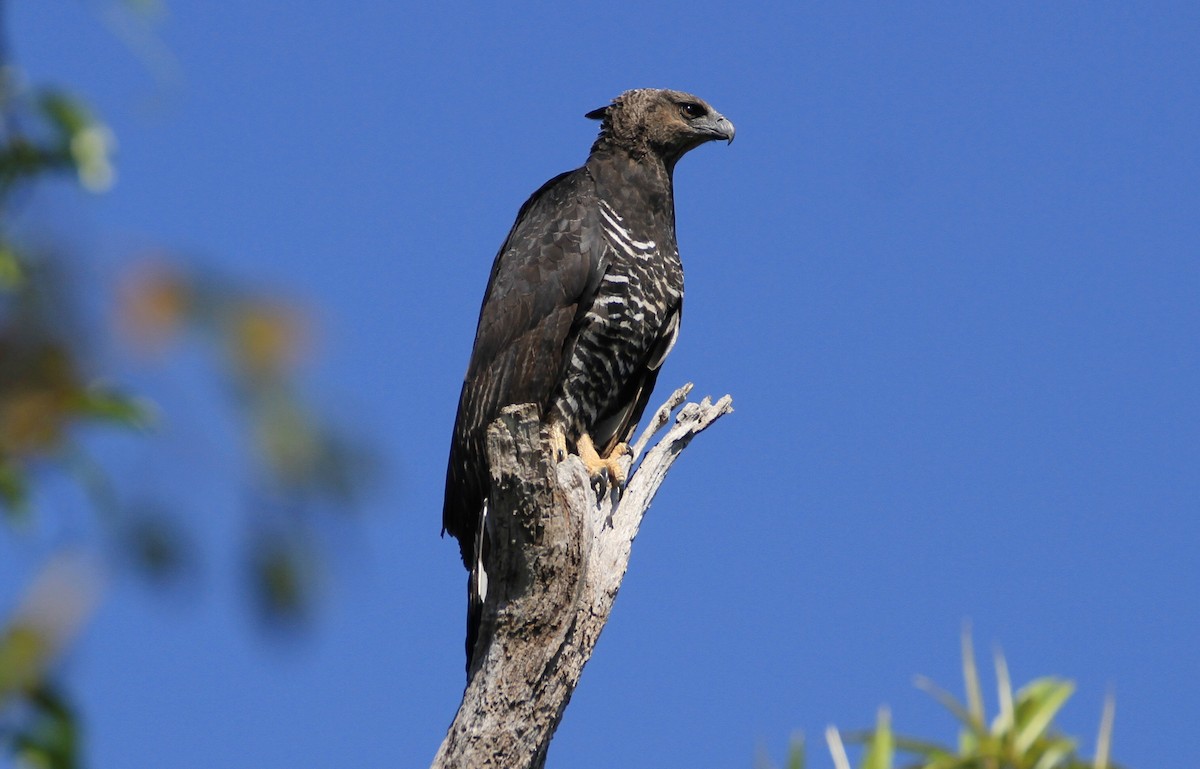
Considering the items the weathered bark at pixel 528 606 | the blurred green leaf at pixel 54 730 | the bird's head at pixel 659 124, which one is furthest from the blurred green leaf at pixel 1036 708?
the bird's head at pixel 659 124

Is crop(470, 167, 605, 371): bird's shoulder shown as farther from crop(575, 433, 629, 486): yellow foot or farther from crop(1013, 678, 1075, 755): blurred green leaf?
crop(1013, 678, 1075, 755): blurred green leaf

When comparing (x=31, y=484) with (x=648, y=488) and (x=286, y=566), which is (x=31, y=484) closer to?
(x=286, y=566)

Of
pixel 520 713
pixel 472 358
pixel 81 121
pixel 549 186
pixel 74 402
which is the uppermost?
pixel 549 186

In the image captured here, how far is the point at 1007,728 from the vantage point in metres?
2.11

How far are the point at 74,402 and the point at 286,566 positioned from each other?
0.19 meters

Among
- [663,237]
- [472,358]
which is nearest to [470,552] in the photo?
[472,358]

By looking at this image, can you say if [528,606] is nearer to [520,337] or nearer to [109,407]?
[520,337]

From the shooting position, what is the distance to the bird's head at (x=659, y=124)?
23.7ft

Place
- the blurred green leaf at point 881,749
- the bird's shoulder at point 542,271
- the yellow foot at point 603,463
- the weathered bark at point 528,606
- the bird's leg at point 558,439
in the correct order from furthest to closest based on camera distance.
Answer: the bird's shoulder at point 542,271 → the yellow foot at point 603,463 → the bird's leg at point 558,439 → the weathered bark at point 528,606 → the blurred green leaf at point 881,749

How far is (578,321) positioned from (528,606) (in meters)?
1.92

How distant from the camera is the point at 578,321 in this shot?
257 inches

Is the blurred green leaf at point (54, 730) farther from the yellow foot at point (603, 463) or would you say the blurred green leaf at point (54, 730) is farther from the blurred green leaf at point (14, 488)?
the yellow foot at point (603, 463)

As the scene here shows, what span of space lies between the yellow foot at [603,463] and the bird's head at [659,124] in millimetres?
1797

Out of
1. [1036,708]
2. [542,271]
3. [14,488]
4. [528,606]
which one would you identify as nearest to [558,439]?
[542,271]
